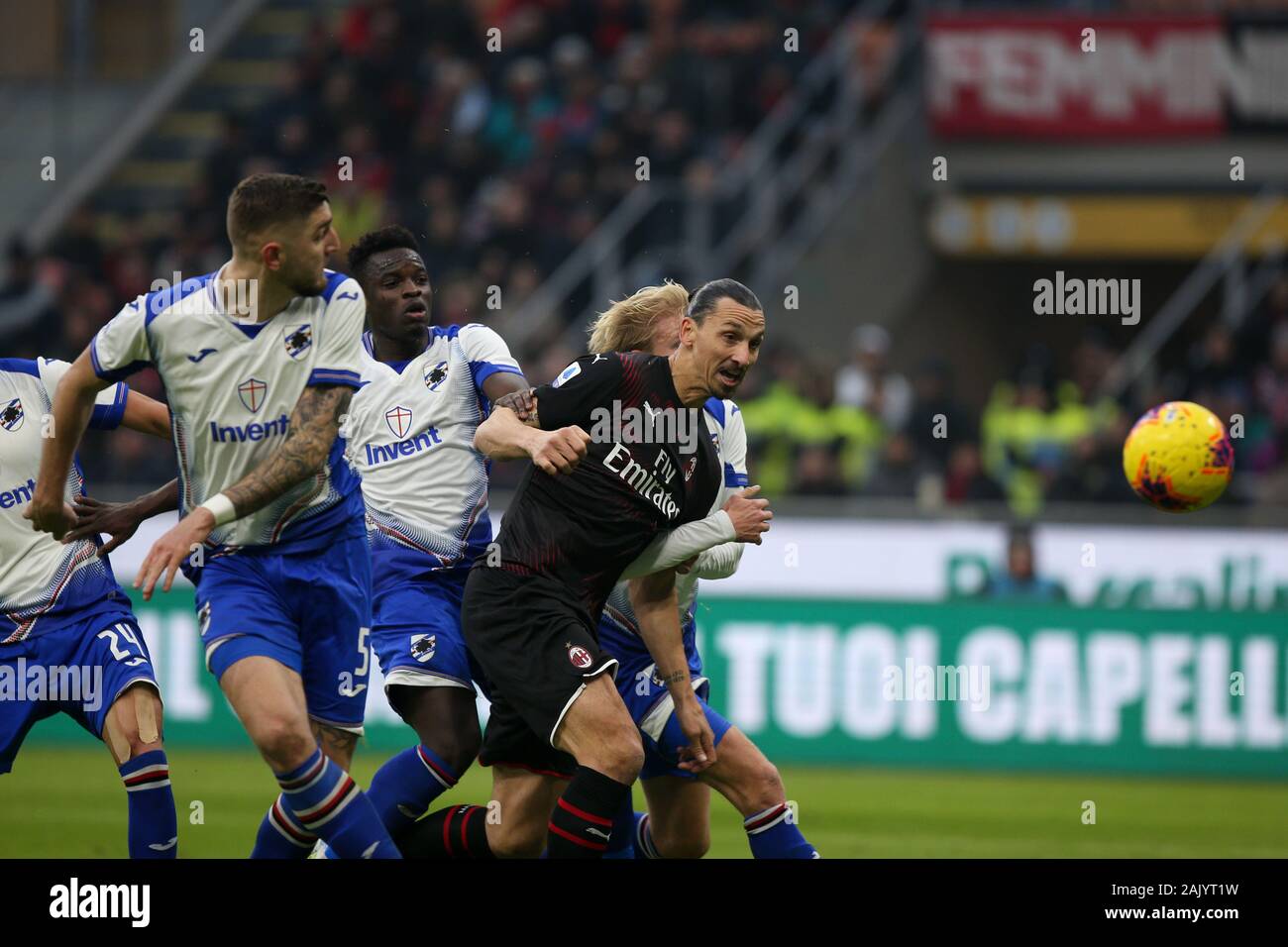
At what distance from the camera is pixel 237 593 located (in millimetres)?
6492

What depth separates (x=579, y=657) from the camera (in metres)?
6.14

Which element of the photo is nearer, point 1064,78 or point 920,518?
point 920,518

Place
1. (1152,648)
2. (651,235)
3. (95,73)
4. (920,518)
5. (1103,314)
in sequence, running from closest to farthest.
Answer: (1152,648)
(920,518)
(651,235)
(1103,314)
(95,73)

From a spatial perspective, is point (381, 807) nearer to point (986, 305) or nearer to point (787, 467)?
point (787, 467)

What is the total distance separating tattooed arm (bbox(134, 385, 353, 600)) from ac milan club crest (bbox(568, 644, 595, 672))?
108 centimetres

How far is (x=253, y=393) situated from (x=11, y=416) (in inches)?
38.2

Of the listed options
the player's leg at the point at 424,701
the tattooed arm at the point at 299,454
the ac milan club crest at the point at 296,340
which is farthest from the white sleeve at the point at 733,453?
the ac milan club crest at the point at 296,340

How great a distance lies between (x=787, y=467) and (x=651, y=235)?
3.59m

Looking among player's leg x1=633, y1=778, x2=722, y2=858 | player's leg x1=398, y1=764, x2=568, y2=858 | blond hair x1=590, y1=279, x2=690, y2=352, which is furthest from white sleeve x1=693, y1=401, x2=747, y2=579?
player's leg x1=398, y1=764, x2=568, y2=858

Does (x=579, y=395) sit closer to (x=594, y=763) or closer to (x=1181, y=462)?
(x=594, y=763)

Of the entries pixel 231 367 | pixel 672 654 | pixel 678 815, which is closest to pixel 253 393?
pixel 231 367

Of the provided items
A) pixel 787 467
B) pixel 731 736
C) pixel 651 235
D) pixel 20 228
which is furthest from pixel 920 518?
pixel 20 228

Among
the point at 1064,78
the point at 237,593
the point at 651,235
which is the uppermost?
the point at 1064,78
